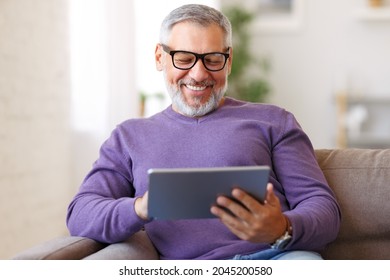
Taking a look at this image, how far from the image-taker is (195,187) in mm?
1358

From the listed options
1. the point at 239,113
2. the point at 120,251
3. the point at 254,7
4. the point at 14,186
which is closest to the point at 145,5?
the point at 254,7

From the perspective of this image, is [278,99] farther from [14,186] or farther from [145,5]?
[14,186]

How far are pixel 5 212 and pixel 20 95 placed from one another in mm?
581

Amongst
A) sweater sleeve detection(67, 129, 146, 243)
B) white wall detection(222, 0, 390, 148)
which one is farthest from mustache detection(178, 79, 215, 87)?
white wall detection(222, 0, 390, 148)

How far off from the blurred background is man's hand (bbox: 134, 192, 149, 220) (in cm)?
171

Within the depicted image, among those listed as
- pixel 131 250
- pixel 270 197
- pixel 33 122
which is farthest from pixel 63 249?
pixel 33 122

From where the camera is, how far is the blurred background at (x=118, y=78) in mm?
3320

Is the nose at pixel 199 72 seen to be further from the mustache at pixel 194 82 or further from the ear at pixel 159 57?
the ear at pixel 159 57

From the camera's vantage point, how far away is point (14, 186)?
129 inches

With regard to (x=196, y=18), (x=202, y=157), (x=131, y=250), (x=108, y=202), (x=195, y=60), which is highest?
(x=196, y=18)

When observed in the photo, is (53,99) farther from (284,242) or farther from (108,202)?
(284,242)

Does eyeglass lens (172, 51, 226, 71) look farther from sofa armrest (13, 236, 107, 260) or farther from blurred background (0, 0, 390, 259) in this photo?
blurred background (0, 0, 390, 259)

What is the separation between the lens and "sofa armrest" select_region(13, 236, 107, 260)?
1.46m

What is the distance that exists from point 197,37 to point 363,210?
0.65 meters
